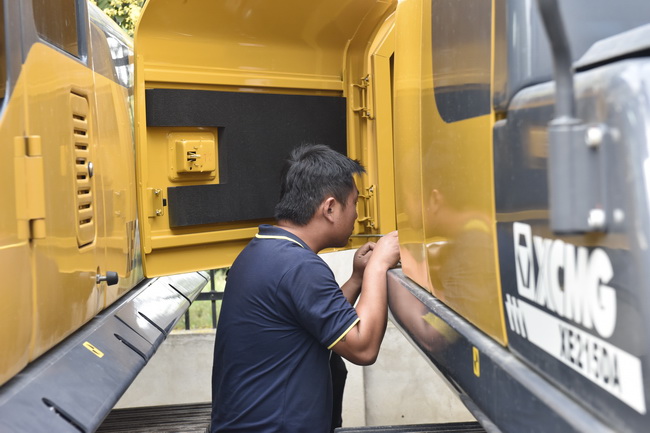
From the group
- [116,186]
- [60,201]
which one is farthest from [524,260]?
[116,186]

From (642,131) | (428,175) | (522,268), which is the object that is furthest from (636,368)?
(428,175)

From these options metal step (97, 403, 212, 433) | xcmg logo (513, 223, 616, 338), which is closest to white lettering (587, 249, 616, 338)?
xcmg logo (513, 223, 616, 338)

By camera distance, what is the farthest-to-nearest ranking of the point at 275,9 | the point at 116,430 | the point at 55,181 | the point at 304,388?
the point at 275,9 → the point at 116,430 → the point at 304,388 → the point at 55,181

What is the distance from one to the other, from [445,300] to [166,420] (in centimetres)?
164

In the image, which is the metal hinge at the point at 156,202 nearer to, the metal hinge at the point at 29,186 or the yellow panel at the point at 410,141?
the yellow panel at the point at 410,141

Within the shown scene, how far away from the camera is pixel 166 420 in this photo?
327cm

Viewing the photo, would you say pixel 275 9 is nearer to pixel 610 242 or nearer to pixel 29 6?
pixel 29 6

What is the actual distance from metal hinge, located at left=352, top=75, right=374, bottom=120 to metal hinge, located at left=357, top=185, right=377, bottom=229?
0.36 meters

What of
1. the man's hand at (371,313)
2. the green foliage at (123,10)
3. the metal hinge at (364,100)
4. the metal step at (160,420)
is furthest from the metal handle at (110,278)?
the green foliage at (123,10)

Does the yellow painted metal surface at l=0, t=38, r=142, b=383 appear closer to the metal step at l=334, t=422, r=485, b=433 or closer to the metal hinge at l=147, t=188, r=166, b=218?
the metal hinge at l=147, t=188, r=166, b=218

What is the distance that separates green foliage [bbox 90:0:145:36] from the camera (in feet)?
23.5

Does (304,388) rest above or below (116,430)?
above

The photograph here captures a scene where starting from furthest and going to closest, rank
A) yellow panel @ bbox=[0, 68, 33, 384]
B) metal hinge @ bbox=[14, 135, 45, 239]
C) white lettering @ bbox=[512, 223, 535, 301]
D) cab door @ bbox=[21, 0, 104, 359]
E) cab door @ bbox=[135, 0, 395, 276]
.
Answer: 1. cab door @ bbox=[135, 0, 395, 276]
2. cab door @ bbox=[21, 0, 104, 359]
3. metal hinge @ bbox=[14, 135, 45, 239]
4. yellow panel @ bbox=[0, 68, 33, 384]
5. white lettering @ bbox=[512, 223, 535, 301]

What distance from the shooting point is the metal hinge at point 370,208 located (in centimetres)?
390
